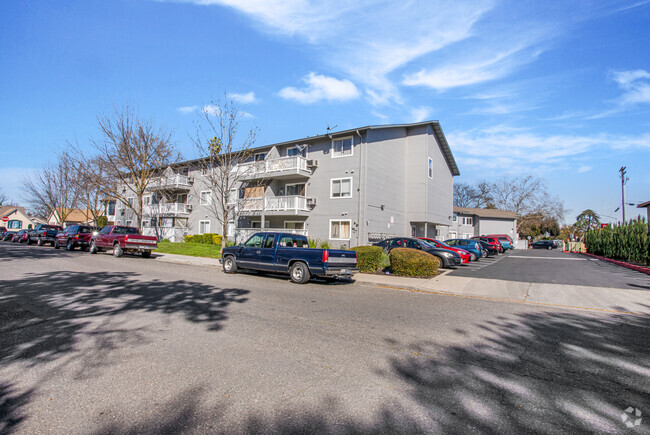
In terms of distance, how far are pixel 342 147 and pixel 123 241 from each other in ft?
49.9

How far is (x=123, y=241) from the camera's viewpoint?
64.3 ft

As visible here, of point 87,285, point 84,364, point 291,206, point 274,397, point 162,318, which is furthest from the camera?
point 291,206

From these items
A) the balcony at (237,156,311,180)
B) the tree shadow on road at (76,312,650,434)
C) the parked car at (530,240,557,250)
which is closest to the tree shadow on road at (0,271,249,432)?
the tree shadow on road at (76,312,650,434)

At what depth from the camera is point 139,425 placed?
3.01m

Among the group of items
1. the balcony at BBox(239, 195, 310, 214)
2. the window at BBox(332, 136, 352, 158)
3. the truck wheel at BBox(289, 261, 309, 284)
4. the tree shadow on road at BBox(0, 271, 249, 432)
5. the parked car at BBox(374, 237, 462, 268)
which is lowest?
the tree shadow on road at BBox(0, 271, 249, 432)

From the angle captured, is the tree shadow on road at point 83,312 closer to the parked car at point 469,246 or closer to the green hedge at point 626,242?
the parked car at point 469,246

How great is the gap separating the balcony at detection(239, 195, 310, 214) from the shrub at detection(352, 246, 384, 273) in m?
10.9

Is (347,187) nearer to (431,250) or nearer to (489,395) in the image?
(431,250)

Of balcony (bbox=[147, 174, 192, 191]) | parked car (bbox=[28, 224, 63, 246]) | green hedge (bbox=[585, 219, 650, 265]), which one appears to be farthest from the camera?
balcony (bbox=[147, 174, 192, 191])

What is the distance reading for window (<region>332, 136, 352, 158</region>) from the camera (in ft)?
79.2

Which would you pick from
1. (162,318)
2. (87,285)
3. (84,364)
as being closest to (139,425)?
(84,364)

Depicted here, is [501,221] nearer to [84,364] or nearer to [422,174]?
[422,174]

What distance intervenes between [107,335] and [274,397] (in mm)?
3544

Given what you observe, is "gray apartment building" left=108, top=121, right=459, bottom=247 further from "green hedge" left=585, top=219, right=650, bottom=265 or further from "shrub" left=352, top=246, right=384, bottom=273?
"green hedge" left=585, top=219, right=650, bottom=265
